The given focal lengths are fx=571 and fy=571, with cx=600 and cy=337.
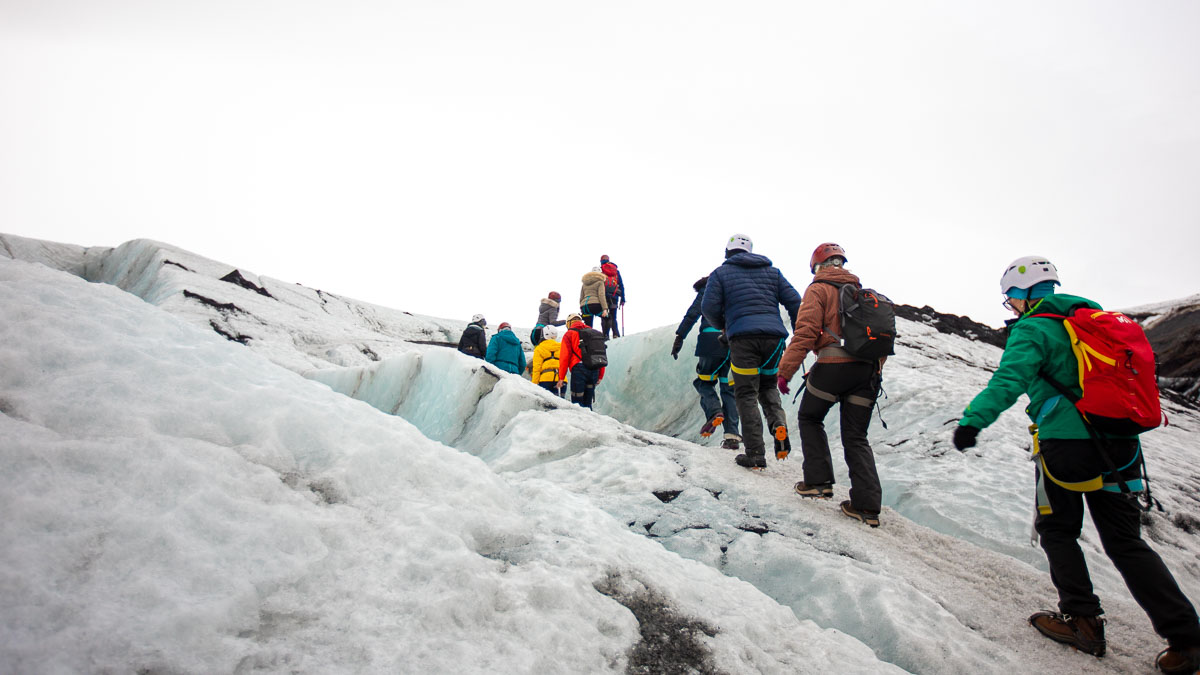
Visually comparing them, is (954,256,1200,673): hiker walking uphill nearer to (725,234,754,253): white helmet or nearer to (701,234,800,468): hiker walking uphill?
(701,234,800,468): hiker walking uphill

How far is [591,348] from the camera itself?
25.0 feet

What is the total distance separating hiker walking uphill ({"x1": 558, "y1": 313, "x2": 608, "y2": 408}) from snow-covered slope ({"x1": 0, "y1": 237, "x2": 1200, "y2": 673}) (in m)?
1.72

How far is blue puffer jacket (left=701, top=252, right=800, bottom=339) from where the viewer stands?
4508mm

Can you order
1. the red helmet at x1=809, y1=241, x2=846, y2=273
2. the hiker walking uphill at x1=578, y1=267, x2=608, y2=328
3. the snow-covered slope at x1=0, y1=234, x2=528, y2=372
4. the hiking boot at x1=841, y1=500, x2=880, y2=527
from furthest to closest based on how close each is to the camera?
the hiker walking uphill at x1=578, y1=267, x2=608, y2=328 < the snow-covered slope at x1=0, y1=234, x2=528, y2=372 < the red helmet at x1=809, y1=241, x2=846, y2=273 < the hiking boot at x1=841, y1=500, x2=880, y2=527

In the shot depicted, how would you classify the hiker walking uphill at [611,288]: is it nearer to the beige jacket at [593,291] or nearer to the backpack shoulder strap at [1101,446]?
the beige jacket at [593,291]

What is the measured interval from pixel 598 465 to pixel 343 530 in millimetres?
2728

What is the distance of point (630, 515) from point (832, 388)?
1525 millimetres

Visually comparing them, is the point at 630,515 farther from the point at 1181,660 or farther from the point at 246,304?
the point at 246,304

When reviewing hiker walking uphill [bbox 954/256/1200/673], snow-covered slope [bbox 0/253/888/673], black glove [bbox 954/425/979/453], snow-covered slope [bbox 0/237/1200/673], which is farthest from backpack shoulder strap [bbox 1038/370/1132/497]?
snow-covered slope [bbox 0/253/888/673]

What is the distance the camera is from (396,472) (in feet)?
6.96

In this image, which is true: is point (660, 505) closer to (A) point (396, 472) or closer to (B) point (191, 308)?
(A) point (396, 472)

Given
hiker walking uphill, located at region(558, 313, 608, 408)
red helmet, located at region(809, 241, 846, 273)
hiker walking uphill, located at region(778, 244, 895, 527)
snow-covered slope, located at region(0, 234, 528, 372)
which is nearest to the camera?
hiker walking uphill, located at region(778, 244, 895, 527)

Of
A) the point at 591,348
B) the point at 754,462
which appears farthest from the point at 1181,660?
the point at 591,348

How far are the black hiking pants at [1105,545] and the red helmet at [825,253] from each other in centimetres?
174
